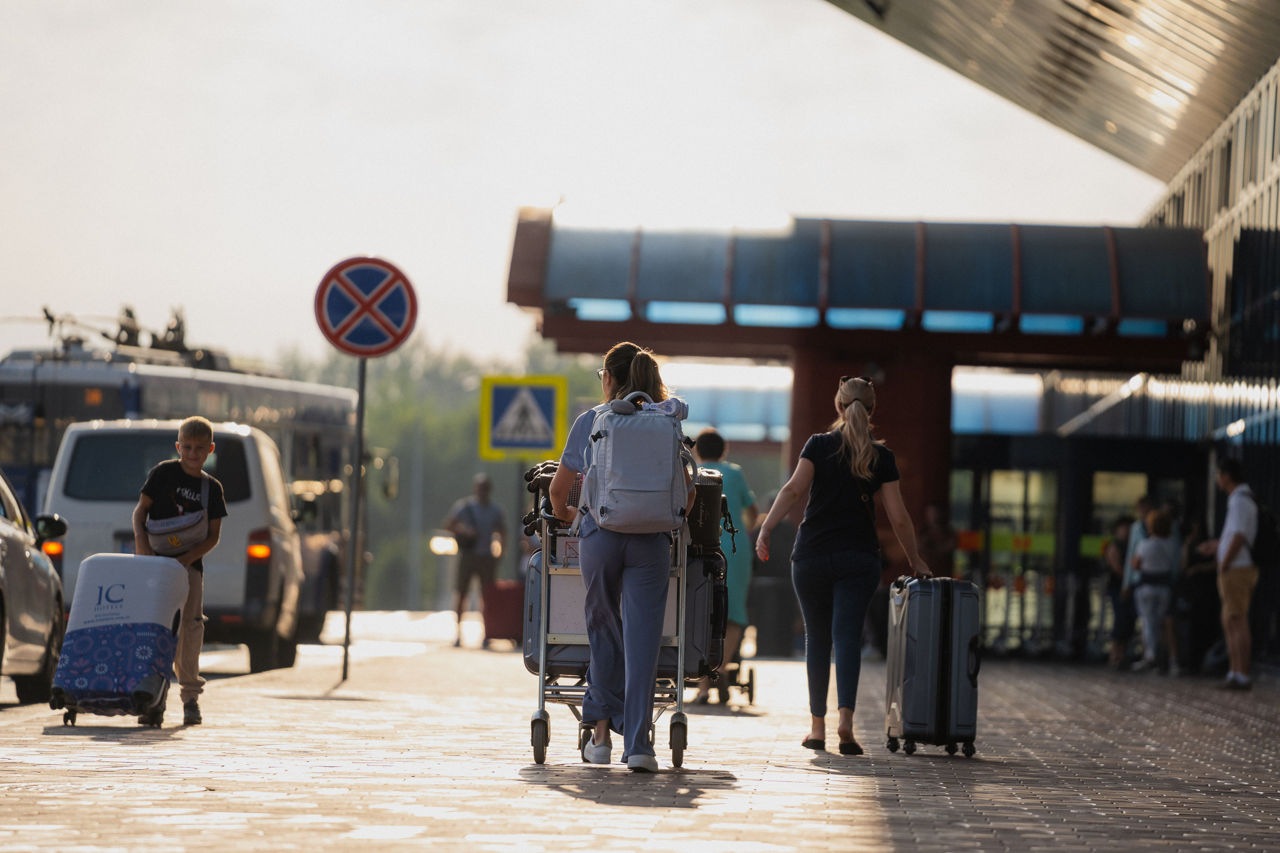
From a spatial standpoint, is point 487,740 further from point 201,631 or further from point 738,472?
point 738,472

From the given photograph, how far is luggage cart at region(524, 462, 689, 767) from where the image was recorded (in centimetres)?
988

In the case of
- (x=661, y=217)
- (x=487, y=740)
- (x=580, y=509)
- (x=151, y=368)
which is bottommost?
(x=487, y=740)

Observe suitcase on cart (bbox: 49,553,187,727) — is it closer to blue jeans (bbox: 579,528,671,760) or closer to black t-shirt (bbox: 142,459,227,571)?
black t-shirt (bbox: 142,459,227,571)

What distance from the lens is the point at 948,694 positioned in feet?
37.1

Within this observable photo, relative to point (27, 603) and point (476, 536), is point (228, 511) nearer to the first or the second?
point (27, 603)

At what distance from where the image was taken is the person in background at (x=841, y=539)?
11.4 m

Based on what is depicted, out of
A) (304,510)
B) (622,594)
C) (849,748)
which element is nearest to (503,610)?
(304,510)

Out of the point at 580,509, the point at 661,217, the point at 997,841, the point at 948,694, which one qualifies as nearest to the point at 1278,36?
the point at 661,217

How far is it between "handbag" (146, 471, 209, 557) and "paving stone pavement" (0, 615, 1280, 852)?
3.09 feet

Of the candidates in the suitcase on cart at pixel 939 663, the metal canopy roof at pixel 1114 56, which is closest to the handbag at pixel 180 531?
the suitcase on cart at pixel 939 663

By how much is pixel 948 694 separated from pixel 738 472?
3635mm

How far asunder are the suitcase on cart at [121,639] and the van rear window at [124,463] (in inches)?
239

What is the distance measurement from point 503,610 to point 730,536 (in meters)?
10.3

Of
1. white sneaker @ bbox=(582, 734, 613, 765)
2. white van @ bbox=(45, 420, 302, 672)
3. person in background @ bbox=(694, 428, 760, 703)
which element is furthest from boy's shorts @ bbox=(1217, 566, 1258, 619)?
white sneaker @ bbox=(582, 734, 613, 765)
